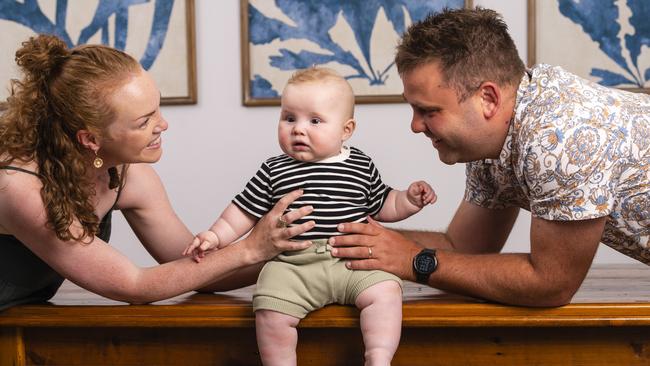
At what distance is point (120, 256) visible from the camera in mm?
2152

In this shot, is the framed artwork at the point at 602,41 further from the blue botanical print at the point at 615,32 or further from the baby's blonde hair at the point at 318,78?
the baby's blonde hair at the point at 318,78

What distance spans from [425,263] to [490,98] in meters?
0.46

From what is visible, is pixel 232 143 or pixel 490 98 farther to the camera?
pixel 232 143

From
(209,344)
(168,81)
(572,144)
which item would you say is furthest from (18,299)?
(168,81)

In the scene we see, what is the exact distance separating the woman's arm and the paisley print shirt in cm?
57

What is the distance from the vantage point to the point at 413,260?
85.9 inches

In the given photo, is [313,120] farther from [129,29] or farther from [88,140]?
[129,29]

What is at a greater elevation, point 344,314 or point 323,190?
point 323,190

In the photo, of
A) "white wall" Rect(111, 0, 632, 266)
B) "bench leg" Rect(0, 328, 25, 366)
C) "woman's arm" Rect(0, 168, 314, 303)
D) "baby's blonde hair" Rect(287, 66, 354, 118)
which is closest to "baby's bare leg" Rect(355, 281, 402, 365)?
"woman's arm" Rect(0, 168, 314, 303)

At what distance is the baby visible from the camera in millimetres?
2041

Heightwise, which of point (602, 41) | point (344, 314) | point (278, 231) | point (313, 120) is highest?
point (602, 41)

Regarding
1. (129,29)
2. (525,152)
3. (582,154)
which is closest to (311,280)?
(525,152)

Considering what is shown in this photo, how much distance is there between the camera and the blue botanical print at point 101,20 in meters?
4.33

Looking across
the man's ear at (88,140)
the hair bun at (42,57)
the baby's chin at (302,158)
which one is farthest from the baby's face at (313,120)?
the hair bun at (42,57)
